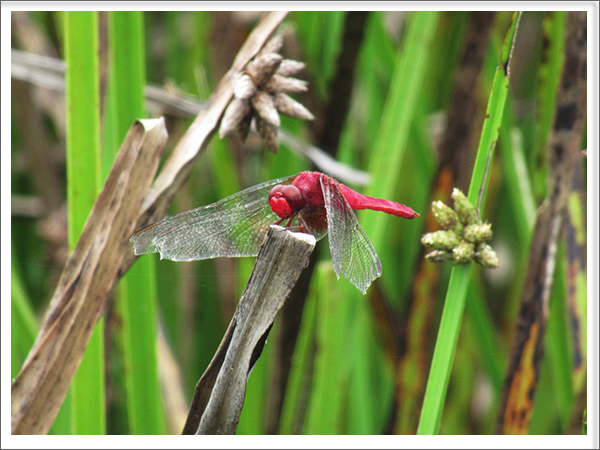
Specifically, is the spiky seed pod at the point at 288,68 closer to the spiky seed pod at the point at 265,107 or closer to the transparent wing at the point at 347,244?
the spiky seed pod at the point at 265,107

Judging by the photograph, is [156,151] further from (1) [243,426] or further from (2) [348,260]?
(1) [243,426]

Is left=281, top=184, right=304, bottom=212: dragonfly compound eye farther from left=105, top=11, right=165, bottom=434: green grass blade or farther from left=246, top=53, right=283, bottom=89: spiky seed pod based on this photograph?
left=105, top=11, right=165, bottom=434: green grass blade

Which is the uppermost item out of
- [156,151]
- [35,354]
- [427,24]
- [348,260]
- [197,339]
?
[427,24]

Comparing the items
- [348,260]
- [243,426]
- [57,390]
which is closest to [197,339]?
[243,426]

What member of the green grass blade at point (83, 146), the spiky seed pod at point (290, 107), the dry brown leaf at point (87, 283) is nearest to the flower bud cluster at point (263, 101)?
the spiky seed pod at point (290, 107)

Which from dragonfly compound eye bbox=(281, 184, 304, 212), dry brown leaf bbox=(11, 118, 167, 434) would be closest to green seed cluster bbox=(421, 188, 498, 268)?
dragonfly compound eye bbox=(281, 184, 304, 212)

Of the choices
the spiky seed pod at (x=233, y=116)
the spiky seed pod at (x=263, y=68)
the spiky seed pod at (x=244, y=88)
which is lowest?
the spiky seed pod at (x=233, y=116)
